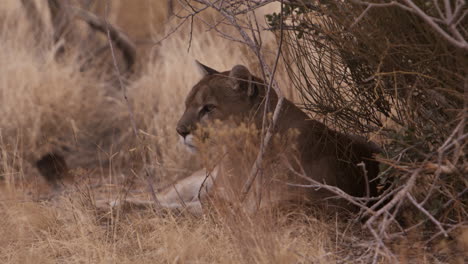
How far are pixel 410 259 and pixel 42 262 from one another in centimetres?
173

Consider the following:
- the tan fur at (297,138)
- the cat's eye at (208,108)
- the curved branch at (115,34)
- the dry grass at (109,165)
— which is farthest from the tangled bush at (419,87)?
the curved branch at (115,34)

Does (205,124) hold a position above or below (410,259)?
above

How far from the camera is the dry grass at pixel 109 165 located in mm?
3107

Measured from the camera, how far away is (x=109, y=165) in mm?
5234

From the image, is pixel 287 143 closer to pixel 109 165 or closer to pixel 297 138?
pixel 297 138

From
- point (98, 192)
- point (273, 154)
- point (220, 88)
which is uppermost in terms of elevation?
point (220, 88)

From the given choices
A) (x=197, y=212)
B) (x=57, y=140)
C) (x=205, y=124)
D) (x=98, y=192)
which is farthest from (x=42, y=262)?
(x=57, y=140)

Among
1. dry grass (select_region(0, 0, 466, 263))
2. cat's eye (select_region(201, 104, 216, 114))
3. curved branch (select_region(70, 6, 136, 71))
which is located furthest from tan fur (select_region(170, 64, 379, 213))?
curved branch (select_region(70, 6, 136, 71))

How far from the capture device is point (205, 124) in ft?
13.0

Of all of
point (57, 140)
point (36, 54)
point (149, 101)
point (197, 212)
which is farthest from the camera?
point (36, 54)

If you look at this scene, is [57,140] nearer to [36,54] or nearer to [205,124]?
[36,54]

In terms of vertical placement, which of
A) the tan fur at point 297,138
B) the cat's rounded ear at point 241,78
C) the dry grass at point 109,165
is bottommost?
the dry grass at point 109,165

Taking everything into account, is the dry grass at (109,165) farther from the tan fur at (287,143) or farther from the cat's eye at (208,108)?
the cat's eye at (208,108)

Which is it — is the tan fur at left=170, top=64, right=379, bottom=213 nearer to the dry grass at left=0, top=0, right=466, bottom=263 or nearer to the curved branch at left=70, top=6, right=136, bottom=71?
the dry grass at left=0, top=0, right=466, bottom=263
